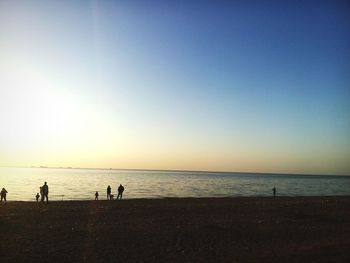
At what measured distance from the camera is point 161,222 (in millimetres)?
21844

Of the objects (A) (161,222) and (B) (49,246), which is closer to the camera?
(B) (49,246)

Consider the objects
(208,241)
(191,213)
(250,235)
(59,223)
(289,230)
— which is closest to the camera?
(208,241)

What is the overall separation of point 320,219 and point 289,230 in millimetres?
5508

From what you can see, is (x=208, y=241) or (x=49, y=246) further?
(x=208, y=241)

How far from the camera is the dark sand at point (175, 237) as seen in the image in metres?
14.1

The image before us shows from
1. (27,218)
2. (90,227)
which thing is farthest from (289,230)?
(27,218)

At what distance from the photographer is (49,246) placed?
1558 centimetres

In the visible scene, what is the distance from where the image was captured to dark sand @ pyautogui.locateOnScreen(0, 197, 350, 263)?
46.2 ft

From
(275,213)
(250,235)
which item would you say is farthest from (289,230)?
(275,213)

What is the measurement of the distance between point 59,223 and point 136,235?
613 centimetres

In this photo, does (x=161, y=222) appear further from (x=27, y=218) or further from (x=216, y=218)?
(x=27, y=218)

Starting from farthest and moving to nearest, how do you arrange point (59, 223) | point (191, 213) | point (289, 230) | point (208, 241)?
point (191, 213), point (59, 223), point (289, 230), point (208, 241)

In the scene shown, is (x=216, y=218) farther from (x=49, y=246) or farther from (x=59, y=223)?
(x=49, y=246)

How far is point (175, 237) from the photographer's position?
17.5 m
